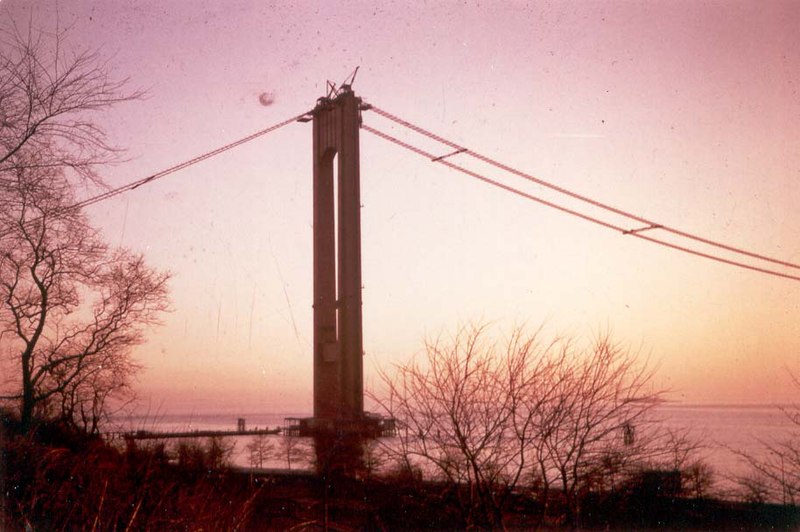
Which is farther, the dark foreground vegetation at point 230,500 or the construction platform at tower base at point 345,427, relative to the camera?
the construction platform at tower base at point 345,427

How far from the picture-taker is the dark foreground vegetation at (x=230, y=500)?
8.06 m

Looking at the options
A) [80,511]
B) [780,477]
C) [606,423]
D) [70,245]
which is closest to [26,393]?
[70,245]

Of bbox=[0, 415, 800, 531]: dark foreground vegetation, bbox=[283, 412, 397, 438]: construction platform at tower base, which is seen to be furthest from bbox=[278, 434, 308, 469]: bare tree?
bbox=[0, 415, 800, 531]: dark foreground vegetation

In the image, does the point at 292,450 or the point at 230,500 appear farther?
the point at 292,450

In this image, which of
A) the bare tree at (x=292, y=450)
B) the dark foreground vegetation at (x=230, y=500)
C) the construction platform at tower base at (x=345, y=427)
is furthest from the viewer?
the bare tree at (x=292, y=450)

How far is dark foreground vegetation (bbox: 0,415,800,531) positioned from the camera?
8.06m

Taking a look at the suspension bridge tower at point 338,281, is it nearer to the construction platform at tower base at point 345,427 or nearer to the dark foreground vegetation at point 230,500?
the construction platform at tower base at point 345,427

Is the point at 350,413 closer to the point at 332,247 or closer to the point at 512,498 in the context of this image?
the point at 332,247

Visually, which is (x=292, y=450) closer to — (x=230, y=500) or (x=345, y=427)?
(x=345, y=427)

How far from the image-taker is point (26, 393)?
535 inches

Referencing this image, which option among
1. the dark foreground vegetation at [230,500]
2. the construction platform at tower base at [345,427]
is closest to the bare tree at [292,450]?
the construction platform at tower base at [345,427]

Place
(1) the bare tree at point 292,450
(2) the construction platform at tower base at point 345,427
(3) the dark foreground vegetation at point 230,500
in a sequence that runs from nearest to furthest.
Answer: (3) the dark foreground vegetation at point 230,500 < (2) the construction platform at tower base at point 345,427 < (1) the bare tree at point 292,450

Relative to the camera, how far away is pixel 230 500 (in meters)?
9.77

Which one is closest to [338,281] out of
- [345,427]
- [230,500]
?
[345,427]
